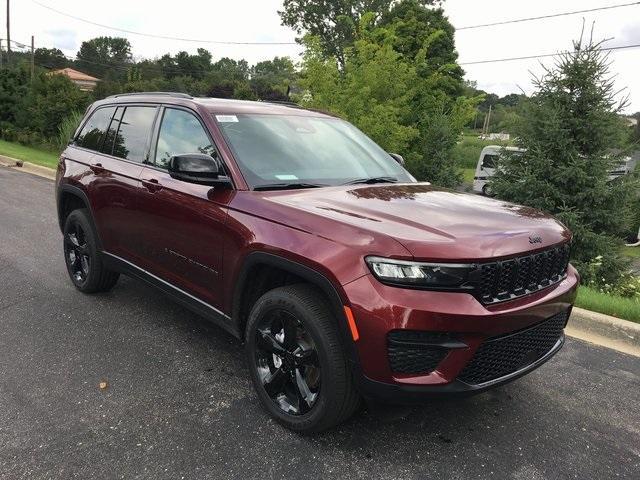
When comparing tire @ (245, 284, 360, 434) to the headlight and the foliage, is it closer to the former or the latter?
the headlight

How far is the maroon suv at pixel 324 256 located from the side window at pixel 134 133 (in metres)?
0.02

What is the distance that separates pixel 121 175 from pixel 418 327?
2804 millimetres

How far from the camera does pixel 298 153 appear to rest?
3.58m

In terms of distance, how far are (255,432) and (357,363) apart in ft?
2.67

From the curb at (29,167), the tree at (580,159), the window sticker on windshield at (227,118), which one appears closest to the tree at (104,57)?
the curb at (29,167)

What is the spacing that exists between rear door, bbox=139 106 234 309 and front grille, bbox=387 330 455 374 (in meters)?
1.25

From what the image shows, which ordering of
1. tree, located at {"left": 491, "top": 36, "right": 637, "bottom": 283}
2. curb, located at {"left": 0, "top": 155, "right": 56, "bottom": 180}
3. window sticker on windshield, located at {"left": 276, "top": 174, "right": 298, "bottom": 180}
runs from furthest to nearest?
1. curb, located at {"left": 0, "top": 155, "right": 56, "bottom": 180}
2. tree, located at {"left": 491, "top": 36, "right": 637, "bottom": 283}
3. window sticker on windshield, located at {"left": 276, "top": 174, "right": 298, "bottom": 180}

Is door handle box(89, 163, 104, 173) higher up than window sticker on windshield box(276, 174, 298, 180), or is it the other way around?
window sticker on windshield box(276, 174, 298, 180)

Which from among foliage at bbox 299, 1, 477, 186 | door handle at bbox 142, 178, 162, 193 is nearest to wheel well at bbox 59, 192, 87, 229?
door handle at bbox 142, 178, 162, 193

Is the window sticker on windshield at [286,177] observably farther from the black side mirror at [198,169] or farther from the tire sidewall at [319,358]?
the tire sidewall at [319,358]

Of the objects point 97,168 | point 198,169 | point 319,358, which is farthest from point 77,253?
point 319,358

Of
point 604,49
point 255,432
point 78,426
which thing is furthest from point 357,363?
point 604,49

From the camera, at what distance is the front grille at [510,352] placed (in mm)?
2521

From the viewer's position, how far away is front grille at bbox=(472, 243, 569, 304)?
2.49 m
